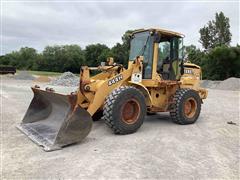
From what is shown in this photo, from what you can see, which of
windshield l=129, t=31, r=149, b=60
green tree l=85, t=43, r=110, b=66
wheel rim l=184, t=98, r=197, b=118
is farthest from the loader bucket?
green tree l=85, t=43, r=110, b=66

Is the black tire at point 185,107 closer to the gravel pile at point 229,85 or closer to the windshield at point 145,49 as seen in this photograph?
the windshield at point 145,49

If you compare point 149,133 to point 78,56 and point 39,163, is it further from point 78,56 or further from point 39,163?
point 78,56

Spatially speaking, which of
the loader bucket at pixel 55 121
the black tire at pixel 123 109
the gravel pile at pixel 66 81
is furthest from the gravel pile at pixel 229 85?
the loader bucket at pixel 55 121

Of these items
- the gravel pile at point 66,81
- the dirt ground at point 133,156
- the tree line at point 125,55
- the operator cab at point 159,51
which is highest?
the tree line at point 125,55

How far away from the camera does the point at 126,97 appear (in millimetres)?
5938

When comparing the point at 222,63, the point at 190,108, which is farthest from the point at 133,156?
the point at 222,63

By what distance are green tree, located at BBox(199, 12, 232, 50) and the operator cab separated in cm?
3915

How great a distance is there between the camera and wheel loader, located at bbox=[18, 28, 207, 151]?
5.45 meters

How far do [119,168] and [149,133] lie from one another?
85.4 inches

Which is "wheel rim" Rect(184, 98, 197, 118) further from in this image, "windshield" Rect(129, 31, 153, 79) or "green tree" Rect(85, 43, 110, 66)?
"green tree" Rect(85, 43, 110, 66)

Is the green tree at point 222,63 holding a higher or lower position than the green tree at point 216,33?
lower

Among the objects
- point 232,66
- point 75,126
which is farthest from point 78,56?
point 75,126

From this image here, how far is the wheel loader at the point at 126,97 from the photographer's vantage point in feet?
17.9

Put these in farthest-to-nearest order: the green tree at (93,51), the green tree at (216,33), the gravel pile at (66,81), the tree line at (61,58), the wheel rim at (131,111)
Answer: the tree line at (61,58) → the green tree at (93,51) → the green tree at (216,33) → the gravel pile at (66,81) → the wheel rim at (131,111)
